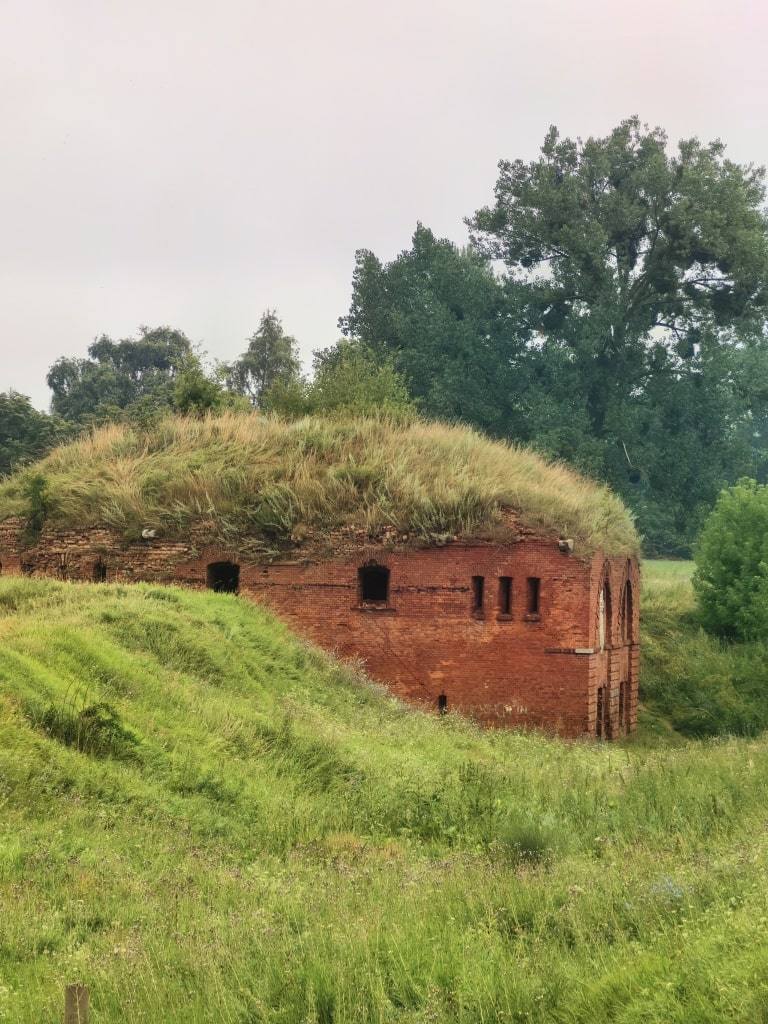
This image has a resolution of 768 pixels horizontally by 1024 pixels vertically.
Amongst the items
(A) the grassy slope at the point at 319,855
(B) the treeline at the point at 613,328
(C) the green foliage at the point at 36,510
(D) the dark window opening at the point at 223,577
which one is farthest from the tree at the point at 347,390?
(A) the grassy slope at the point at 319,855

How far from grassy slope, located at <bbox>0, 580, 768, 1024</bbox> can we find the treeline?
26.9 meters

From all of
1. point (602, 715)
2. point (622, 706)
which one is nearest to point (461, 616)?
point (602, 715)

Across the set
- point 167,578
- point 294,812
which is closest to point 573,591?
point 167,578

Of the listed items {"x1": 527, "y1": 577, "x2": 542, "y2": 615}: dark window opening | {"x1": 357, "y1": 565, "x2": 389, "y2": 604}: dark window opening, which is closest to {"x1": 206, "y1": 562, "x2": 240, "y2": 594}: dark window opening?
{"x1": 357, "y1": 565, "x2": 389, "y2": 604}: dark window opening

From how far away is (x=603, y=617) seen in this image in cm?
2195

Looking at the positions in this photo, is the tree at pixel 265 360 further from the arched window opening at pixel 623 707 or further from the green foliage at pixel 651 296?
the arched window opening at pixel 623 707

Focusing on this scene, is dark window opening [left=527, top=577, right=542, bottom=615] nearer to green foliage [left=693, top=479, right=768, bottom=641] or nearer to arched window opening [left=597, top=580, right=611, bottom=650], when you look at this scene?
arched window opening [left=597, top=580, right=611, bottom=650]

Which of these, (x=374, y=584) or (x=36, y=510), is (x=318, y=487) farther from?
(x=36, y=510)

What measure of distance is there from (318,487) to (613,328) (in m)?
24.9

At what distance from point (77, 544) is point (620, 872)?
15.8 m

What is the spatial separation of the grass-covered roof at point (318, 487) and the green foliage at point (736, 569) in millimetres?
6023

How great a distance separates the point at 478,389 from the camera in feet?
147

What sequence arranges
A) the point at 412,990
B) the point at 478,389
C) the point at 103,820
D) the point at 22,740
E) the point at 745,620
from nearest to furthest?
1. the point at 412,990
2. the point at 103,820
3. the point at 22,740
4. the point at 745,620
5. the point at 478,389

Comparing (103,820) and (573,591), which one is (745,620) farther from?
(103,820)
